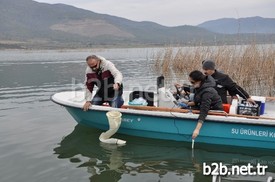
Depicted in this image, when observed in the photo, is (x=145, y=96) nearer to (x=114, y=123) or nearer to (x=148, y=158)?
(x=114, y=123)

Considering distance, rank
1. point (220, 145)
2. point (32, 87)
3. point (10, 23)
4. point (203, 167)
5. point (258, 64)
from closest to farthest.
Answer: point (203, 167) < point (220, 145) < point (258, 64) < point (32, 87) < point (10, 23)

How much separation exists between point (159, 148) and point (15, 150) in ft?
8.79

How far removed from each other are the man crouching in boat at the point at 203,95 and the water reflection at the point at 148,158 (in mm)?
584

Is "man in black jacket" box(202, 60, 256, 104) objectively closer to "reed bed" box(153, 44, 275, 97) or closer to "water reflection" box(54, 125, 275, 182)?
"water reflection" box(54, 125, 275, 182)

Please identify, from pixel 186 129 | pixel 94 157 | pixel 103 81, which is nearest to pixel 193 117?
pixel 186 129

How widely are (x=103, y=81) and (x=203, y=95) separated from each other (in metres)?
2.19

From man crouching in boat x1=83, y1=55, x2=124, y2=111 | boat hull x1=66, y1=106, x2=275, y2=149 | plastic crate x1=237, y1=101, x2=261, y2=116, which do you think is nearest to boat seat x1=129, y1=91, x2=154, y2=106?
man crouching in boat x1=83, y1=55, x2=124, y2=111

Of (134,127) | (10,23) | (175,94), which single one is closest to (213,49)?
(175,94)

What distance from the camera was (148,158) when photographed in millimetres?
6176

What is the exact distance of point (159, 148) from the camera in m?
6.66

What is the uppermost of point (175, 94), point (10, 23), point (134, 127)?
point (10, 23)

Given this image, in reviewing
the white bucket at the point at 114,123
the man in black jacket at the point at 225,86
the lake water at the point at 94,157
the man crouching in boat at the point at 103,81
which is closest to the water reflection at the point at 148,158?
the lake water at the point at 94,157

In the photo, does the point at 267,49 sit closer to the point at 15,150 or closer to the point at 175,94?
the point at 175,94

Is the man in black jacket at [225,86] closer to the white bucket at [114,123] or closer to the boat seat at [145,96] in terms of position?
the boat seat at [145,96]
